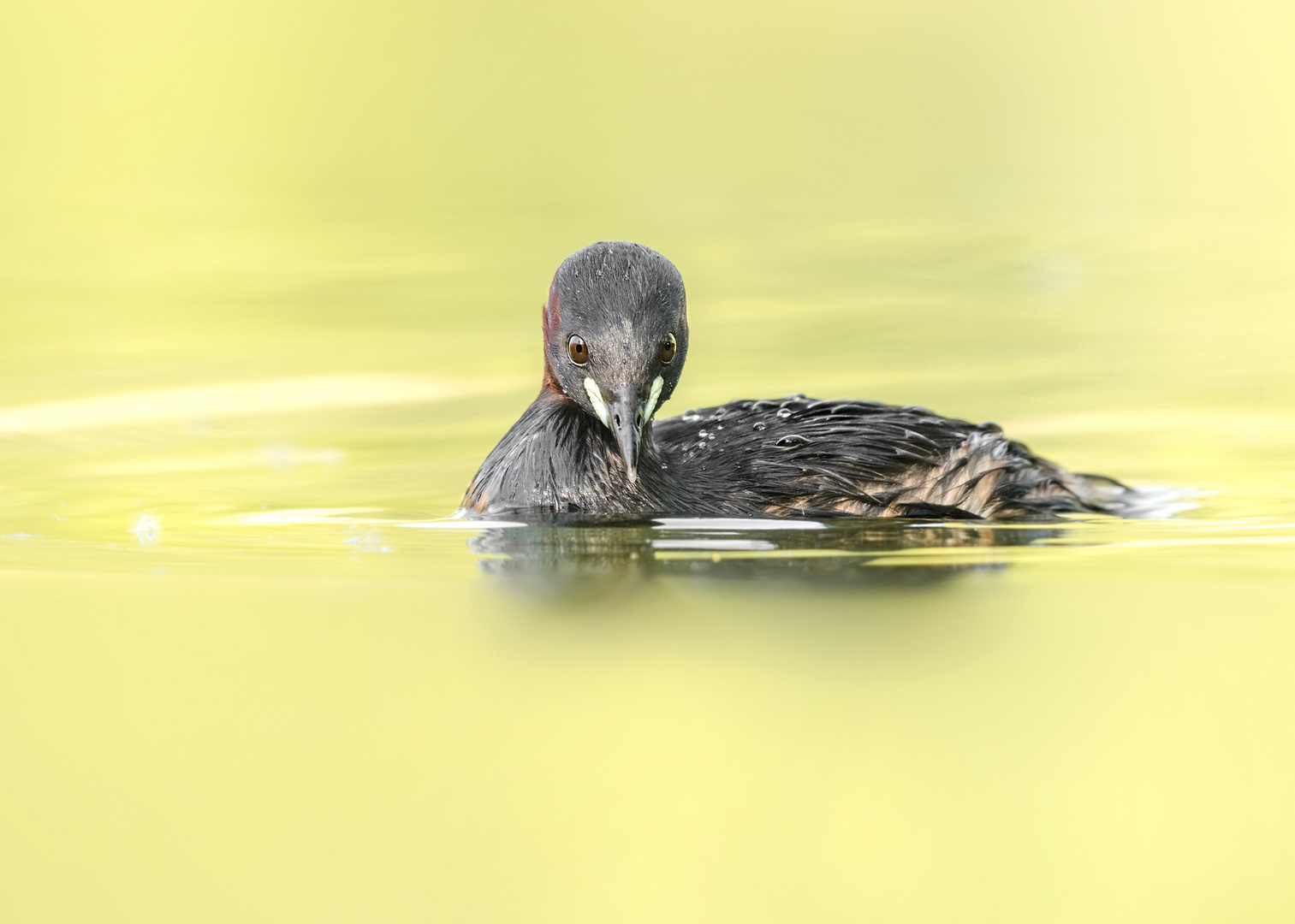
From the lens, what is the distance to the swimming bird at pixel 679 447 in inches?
240

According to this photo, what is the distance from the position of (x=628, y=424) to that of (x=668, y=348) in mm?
382

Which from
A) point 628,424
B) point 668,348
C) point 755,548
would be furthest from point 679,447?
point 755,548

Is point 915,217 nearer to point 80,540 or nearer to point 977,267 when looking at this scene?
point 977,267

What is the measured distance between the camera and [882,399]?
30.9 ft

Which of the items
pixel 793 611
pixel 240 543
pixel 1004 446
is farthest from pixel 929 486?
pixel 240 543

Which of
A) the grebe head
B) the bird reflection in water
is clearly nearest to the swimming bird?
the grebe head

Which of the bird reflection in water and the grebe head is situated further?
the grebe head

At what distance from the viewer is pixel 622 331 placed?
6.03 m

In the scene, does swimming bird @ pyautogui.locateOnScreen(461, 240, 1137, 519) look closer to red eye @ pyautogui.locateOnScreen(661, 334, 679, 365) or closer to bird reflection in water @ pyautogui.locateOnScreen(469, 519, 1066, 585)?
red eye @ pyautogui.locateOnScreen(661, 334, 679, 365)

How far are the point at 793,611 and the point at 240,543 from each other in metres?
2.37

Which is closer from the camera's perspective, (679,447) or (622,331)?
(622,331)

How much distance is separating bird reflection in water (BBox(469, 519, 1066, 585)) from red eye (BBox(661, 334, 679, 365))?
65cm

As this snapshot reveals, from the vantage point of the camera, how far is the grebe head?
6016mm

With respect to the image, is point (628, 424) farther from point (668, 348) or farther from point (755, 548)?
point (755, 548)
